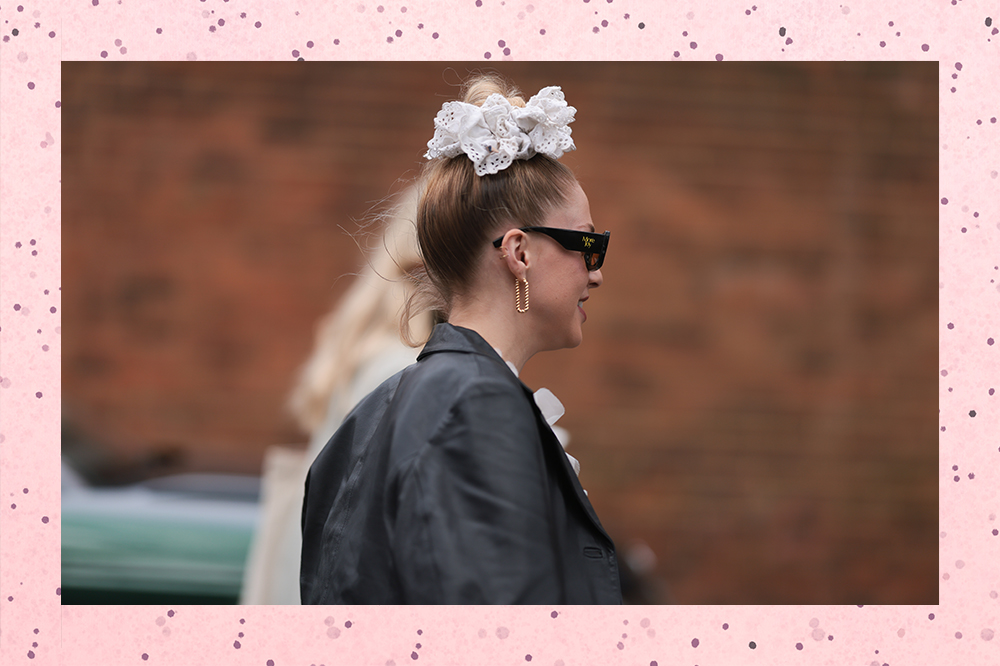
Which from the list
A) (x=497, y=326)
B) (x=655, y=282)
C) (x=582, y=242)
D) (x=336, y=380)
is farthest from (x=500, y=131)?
(x=655, y=282)

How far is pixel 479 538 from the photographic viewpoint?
1.33 metres

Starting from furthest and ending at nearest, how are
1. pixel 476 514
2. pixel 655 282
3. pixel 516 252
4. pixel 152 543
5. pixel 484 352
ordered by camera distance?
pixel 655 282
pixel 152 543
pixel 516 252
pixel 484 352
pixel 476 514

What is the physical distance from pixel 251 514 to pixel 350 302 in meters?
0.86

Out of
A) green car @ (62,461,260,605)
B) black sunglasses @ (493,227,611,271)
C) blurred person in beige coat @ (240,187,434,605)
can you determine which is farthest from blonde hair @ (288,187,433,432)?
black sunglasses @ (493,227,611,271)

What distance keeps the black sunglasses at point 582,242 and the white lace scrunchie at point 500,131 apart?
0.15 metres

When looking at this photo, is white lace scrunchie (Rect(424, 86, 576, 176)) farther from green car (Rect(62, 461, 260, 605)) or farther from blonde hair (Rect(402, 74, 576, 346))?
green car (Rect(62, 461, 260, 605))

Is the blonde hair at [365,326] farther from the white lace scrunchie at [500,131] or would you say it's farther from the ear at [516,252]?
the ear at [516,252]

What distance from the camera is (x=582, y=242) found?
169 centimetres

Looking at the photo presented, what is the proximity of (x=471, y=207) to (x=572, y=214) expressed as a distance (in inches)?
7.8

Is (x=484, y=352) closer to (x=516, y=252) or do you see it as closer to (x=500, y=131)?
(x=516, y=252)

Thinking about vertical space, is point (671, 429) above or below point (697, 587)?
above
